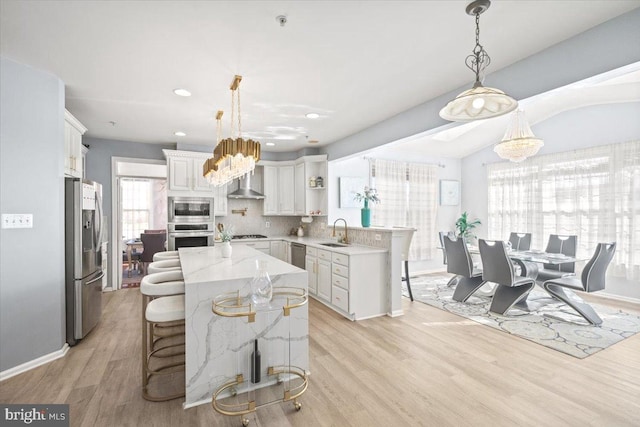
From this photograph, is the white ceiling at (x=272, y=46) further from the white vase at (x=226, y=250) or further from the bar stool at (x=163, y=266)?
the bar stool at (x=163, y=266)

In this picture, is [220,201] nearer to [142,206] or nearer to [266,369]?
[266,369]

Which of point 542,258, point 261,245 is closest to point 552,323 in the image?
point 542,258

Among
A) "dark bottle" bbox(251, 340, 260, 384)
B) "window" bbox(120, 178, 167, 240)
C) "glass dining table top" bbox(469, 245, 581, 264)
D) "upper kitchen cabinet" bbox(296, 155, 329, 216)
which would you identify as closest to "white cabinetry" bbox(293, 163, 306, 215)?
"upper kitchen cabinet" bbox(296, 155, 329, 216)

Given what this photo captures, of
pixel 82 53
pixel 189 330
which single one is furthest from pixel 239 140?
pixel 189 330

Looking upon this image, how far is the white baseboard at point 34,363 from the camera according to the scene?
251 cm

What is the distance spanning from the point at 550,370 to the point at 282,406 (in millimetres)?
2242

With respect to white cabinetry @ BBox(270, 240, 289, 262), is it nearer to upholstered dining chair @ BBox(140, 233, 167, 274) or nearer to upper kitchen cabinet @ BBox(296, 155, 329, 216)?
upper kitchen cabinet @ BBox(296, 155, 329, 216)

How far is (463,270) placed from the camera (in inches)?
182

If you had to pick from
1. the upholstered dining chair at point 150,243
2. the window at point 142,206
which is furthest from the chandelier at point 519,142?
the window at point 142,206

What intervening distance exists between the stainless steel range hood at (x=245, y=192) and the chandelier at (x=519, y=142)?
413 centimetres

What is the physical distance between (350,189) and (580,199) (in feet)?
12.5

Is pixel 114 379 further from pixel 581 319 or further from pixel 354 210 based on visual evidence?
pixel 581 319

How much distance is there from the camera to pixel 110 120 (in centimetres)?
420

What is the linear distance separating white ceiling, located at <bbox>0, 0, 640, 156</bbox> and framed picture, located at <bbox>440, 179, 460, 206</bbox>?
3.70m
